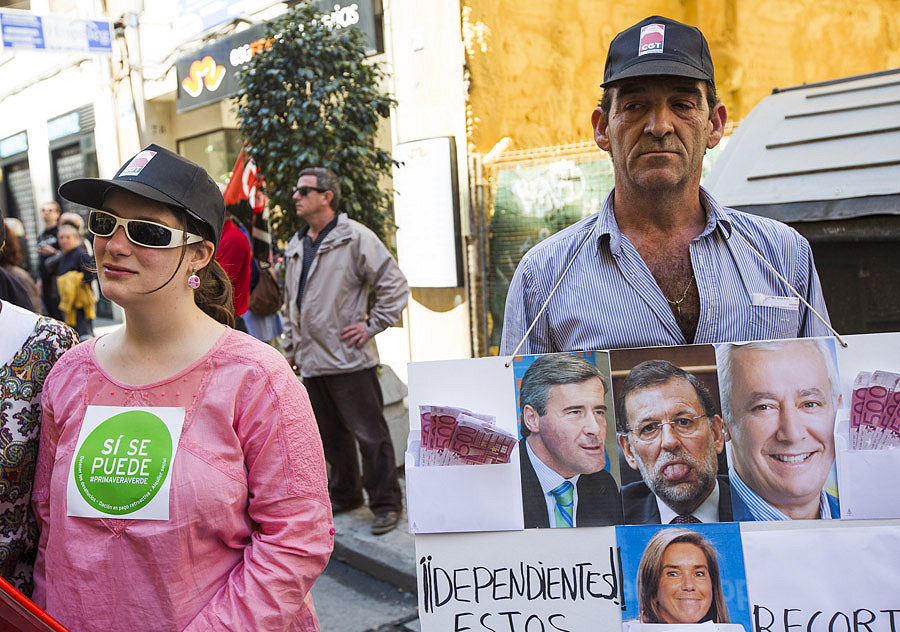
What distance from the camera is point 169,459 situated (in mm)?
1787

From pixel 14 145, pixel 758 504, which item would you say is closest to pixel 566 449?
pixel 758 504

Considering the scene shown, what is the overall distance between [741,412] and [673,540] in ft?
0.92

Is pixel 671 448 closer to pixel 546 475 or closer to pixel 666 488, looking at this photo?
pixel 666 488

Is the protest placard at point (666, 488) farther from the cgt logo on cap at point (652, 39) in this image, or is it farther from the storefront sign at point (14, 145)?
the storefront sign at point (14, 145)

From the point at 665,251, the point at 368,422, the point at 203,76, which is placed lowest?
the point at 368,422

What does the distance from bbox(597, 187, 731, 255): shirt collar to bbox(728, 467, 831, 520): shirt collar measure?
0.59 metres

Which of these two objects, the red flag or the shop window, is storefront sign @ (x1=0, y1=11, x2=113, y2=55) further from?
the red flag

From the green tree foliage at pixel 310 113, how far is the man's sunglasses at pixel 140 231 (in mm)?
4249

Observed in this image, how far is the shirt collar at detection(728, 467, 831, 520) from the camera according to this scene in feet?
5.13

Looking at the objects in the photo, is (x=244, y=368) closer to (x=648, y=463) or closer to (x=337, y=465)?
(x=648, y=463)

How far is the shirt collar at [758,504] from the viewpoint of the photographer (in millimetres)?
1562

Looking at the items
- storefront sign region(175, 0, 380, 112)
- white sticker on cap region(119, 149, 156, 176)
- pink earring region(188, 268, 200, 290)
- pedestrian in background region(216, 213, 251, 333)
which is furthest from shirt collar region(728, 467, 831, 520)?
storefront sign region(175, 0, 380, 112)

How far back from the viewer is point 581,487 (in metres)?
1.66

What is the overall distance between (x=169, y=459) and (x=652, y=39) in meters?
1.41
